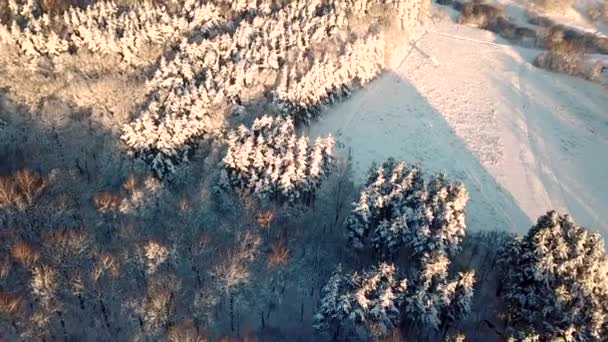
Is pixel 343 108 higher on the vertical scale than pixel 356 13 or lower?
lower

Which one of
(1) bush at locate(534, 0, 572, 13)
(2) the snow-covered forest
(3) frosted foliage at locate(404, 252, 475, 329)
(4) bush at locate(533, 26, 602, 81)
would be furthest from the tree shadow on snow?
(1) bush at locate(534, 0, 572, 13)

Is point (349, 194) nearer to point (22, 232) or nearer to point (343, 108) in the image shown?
point (343, 108)

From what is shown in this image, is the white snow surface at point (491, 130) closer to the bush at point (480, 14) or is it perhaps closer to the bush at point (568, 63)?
the bush at point (568, 63)

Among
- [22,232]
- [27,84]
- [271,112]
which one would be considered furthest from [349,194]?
[27,84]

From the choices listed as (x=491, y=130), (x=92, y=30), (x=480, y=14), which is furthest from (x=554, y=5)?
(x=92, y=30)

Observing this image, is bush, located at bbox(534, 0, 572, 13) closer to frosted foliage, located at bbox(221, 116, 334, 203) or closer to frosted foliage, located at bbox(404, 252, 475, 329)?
frosted foliage, located at bbox(221, 116, 334, 203)

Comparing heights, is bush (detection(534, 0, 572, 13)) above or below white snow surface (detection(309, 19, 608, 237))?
above

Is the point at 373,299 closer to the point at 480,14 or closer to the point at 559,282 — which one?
the point at 559,282
